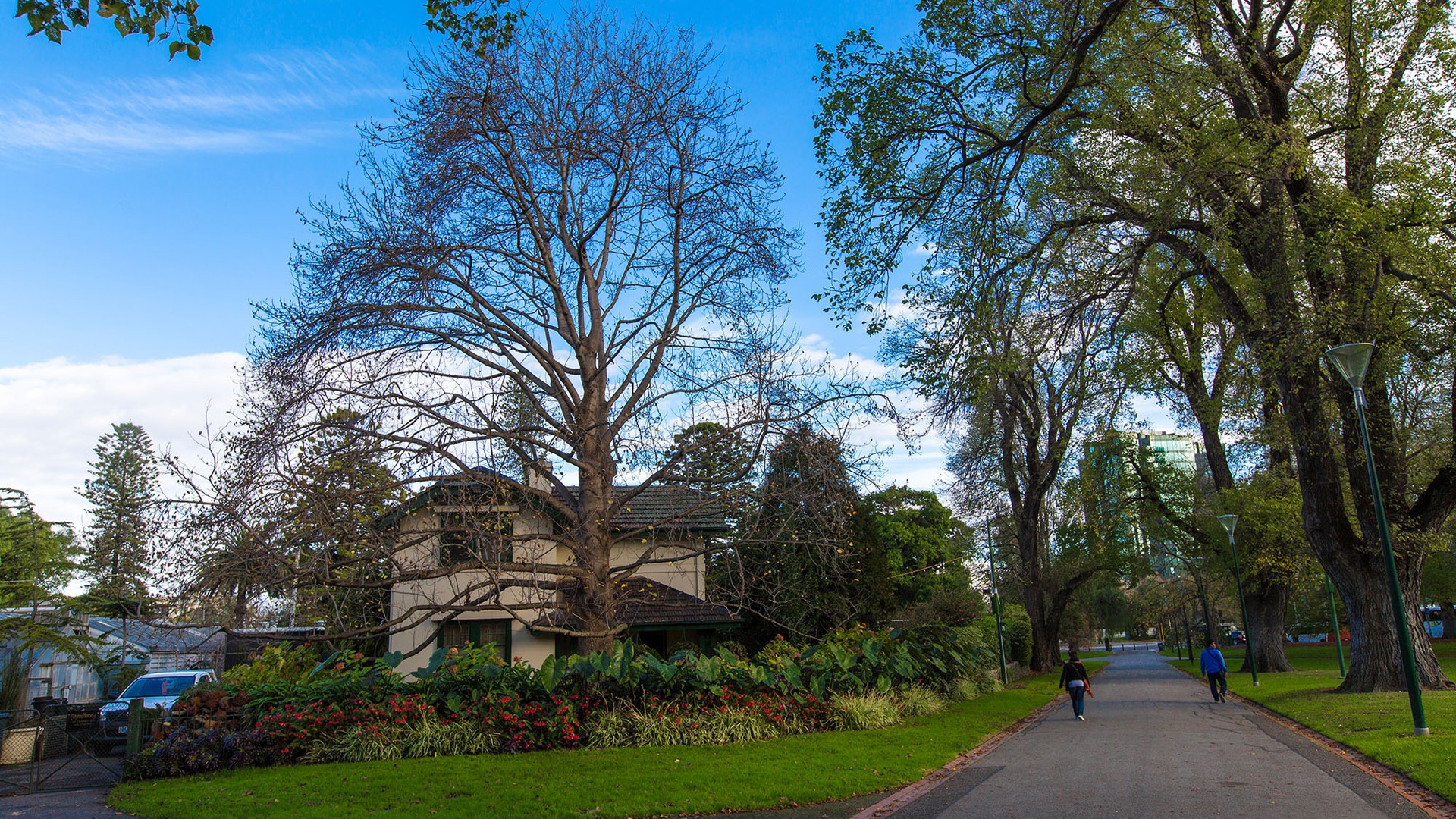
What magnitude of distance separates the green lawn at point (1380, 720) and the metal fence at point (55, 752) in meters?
17.2

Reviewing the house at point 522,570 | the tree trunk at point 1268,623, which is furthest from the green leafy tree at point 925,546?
the house at point 522,570

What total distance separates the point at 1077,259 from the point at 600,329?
35.2 ft

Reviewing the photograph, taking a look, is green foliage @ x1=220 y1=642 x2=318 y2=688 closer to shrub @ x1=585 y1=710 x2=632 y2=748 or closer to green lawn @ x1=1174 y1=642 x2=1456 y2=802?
shrub @ x1=585 y1=710 x2=632 y2=748

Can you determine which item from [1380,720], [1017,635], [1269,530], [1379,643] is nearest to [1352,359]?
[1380,720]

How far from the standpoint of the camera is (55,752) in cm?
1683

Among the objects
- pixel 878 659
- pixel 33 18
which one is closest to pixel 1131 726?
pixel 878 659

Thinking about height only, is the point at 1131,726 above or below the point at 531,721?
below

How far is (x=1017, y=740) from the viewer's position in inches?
591

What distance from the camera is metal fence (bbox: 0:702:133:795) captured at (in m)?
13.0

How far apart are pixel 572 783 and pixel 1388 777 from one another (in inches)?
373

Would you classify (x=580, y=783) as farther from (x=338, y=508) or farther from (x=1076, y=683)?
(x=1076, y=683)

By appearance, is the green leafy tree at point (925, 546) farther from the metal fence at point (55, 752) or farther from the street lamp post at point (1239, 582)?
the metal fence at point (55, 752)

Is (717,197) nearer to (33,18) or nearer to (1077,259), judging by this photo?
(1077,259)

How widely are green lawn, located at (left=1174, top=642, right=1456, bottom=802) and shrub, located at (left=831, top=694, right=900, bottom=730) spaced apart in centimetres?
696
